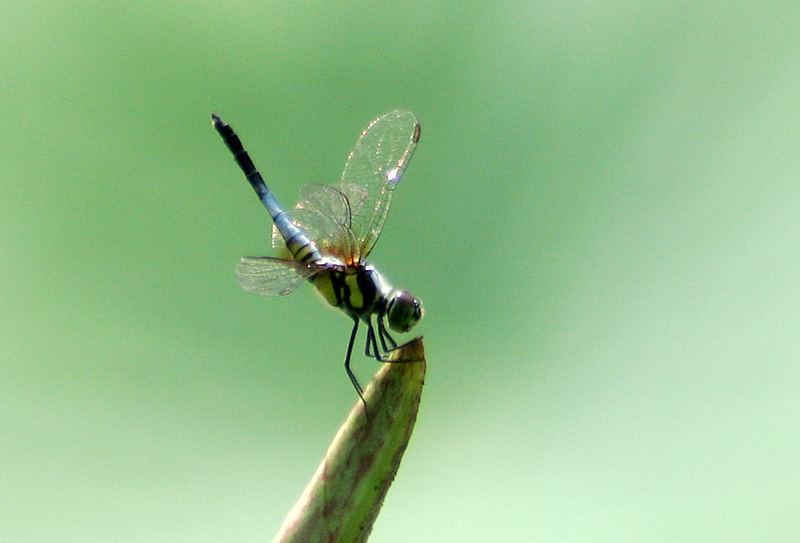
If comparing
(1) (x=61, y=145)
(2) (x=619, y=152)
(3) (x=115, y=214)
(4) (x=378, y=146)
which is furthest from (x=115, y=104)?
(2) (x=619, y=152)

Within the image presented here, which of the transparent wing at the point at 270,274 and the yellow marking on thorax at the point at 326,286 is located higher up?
the transparent wing at the point at 270,274

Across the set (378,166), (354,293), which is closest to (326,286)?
(354,293)

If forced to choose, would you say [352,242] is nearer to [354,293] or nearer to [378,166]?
[354,293]

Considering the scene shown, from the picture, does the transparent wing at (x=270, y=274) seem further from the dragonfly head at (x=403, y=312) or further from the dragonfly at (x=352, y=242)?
the dragonfly head at (x=403, y=312)

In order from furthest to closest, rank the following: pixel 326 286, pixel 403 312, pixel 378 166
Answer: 1. pixel 378 166
2. pixel 326 286
3. pixel 403 312

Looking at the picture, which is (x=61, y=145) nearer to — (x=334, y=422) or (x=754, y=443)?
(x=334, y=422)

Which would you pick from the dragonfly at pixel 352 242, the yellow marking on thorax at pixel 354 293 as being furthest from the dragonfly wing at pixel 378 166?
the yellow marking on thorax at pixel 354 293
